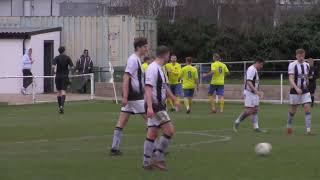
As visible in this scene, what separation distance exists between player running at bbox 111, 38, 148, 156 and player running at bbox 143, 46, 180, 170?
3.45 ft

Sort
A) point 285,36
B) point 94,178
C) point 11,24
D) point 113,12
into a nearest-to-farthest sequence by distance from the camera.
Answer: point 94,178
point 11,24
point 285,36
point 113,12

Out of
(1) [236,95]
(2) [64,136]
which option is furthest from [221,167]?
(1) [236,95]

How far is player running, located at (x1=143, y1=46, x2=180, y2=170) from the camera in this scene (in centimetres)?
1145

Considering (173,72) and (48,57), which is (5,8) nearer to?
(48,57)

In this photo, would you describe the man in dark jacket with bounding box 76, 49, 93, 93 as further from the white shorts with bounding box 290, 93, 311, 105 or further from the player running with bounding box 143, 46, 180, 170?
the player running with bounding box 143, 46, 180, 170

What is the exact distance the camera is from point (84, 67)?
35.6 meters

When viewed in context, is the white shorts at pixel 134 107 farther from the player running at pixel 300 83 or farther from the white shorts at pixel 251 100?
the white shorts at pixel 251 100

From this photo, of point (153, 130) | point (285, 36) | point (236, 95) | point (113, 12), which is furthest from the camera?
point (113, 12)

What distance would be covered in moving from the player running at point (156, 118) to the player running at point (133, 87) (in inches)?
41.4

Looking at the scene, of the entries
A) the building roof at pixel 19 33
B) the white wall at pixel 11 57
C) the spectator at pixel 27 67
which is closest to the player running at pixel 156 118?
the spectator at pixel 27 67

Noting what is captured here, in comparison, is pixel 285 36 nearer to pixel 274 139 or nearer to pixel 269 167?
pixel 274 139

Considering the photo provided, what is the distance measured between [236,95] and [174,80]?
7421mm

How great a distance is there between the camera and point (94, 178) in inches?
420

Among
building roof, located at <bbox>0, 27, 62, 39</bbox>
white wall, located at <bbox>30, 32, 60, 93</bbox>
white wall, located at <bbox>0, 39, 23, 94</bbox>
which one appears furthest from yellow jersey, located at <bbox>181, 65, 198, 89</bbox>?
white wall, located at <bbox>0, 39, 23, 94</bbox>
